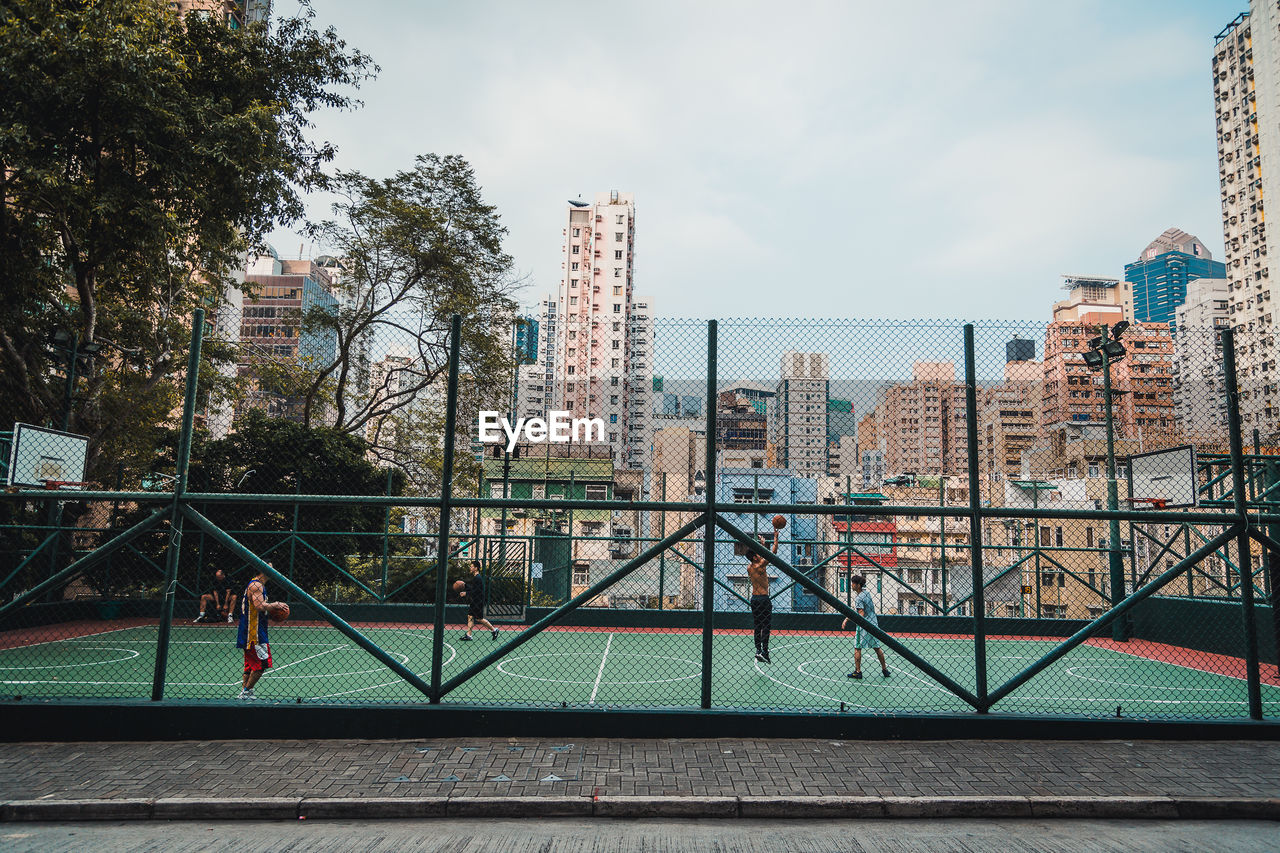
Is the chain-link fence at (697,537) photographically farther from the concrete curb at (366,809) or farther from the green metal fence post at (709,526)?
the concrete curb at (366,809)

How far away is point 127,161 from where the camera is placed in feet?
47.0

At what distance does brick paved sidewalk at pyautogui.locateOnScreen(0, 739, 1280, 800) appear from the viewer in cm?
550

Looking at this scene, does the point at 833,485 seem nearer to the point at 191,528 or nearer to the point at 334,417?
the point at 191,528

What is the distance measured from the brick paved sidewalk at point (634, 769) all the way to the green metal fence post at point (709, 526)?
2.00 ft

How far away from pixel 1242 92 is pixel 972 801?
114m

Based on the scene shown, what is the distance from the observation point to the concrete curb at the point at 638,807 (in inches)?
205

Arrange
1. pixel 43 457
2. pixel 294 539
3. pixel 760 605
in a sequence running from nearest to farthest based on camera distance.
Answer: pixel 43 457, pixel 760 605, pixel 294 539

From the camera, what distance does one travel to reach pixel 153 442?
22.6 metres

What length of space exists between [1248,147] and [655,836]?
372 feet

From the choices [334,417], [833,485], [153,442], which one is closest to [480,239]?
[334,417]

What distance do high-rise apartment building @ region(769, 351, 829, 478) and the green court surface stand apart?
2.72m

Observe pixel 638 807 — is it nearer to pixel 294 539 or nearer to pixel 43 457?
pixel 43 457

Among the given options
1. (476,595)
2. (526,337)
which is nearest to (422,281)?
(526,337)

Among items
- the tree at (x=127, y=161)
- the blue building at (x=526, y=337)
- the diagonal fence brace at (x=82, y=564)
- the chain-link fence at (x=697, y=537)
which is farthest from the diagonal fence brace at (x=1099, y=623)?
the blue building at (x=526, y=337)
